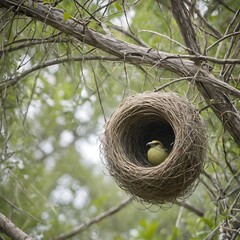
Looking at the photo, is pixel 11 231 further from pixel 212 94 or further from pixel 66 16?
pixel 212 94

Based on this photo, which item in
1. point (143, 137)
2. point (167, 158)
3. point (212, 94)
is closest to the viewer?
point (167, 158)

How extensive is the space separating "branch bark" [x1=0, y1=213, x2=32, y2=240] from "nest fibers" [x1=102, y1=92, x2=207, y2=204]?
1.98 feet

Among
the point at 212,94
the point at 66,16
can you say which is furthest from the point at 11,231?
the point at 212,94

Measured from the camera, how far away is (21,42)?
4.63 meters

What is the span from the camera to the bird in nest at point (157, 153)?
3828 millimetres

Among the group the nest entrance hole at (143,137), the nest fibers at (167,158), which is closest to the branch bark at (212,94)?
the nest fibers at (167,158)

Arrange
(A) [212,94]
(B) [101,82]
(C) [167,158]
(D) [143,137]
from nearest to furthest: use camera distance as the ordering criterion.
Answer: (C) [167,158], (A) [212,94], (D) [143,137], (B) [101,82]

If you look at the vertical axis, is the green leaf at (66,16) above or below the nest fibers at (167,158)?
above

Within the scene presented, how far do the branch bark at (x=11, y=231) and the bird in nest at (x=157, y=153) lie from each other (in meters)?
0.81

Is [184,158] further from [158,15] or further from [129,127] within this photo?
[158,15]

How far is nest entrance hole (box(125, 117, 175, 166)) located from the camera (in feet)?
13.1

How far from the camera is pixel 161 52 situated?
3.85m

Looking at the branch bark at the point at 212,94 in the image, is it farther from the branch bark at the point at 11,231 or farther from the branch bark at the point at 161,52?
the branch bark at the point at 11,231

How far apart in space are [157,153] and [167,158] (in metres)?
0.21
